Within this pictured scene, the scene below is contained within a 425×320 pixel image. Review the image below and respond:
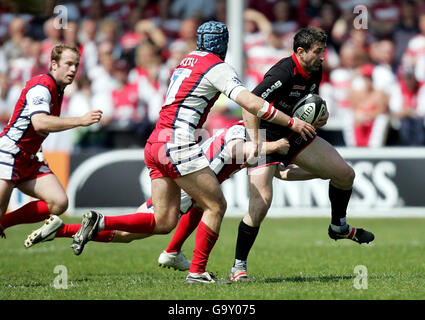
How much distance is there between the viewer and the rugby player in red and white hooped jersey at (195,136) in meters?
6.36

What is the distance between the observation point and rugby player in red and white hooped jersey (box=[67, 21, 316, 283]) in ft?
20.9

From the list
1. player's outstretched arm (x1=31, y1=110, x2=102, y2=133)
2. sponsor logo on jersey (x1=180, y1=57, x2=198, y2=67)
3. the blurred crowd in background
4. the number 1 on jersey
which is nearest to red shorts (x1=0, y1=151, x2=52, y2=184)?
player's outstretched arm (x1=31, y1=110, x2=102, y2=133)

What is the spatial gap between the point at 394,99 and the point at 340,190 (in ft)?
24.7

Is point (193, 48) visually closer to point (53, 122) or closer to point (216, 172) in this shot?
point (216, 172)

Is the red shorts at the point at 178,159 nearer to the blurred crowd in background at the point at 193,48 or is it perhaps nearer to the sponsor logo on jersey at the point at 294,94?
the sponsor logo on jersey at the point at 294,94

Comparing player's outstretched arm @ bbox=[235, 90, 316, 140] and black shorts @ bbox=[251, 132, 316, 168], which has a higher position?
player's outstretched arm @ bbox=[235, 90, 316, 140]

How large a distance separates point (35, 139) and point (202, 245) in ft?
6.97

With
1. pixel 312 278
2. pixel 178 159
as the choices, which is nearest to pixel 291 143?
pixel 312 278

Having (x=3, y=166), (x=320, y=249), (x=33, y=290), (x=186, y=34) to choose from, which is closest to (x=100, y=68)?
(x=186, y=34)

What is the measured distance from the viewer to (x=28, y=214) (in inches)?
315

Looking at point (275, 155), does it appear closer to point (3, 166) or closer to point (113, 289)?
point (113, 289)

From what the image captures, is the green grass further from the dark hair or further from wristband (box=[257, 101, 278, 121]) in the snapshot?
the dark hair

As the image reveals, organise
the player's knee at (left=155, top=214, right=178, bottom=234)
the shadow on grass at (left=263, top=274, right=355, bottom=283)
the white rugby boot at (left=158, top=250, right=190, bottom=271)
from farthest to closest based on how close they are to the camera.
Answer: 1. the white rugby boot at (left=158, top=250, right=190, bottom=271)
2. the shadow on grass at (left=263, top=274, right=355, bottom=283)
3. the player's knee at (left=155, top=214, right=178, bottom=234)

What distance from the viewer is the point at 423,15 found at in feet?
51.8
